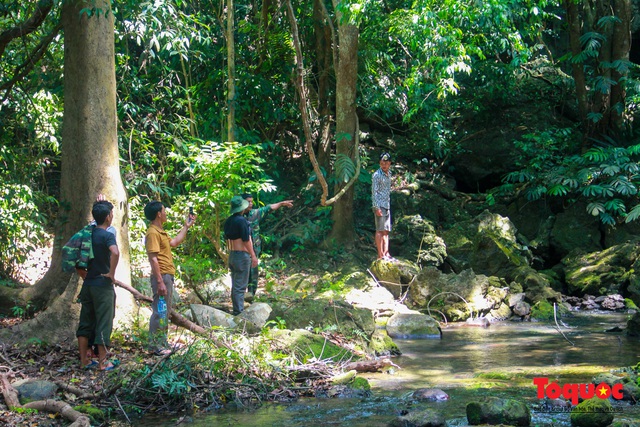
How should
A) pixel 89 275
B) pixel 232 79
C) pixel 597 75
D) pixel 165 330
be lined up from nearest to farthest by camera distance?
1. pixel 89 275
2. pixel 165 330
3. pixel 232 79
4. pixel 597 75

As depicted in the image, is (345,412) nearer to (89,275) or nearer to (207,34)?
(89,275)

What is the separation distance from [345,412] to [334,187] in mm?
8529

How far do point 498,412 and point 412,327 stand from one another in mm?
4638

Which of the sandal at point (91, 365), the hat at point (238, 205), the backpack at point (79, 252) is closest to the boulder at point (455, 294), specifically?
the hat at point (238, 205)

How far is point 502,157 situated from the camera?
16.8 metres

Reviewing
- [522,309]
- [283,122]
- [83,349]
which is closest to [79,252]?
[83,349]

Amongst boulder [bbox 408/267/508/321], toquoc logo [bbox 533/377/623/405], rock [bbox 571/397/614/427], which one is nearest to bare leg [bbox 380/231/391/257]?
boulder [bbox 408/267/508/321]

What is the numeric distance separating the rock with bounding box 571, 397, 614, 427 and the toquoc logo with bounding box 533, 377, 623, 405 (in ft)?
2.01

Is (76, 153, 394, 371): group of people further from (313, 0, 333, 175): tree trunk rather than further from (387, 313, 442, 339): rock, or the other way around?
(313, 0, 333, 175): tree trunk

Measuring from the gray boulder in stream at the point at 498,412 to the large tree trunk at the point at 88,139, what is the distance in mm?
4377

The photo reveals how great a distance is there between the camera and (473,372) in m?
7.73

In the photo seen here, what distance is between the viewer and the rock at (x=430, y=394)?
259 inches

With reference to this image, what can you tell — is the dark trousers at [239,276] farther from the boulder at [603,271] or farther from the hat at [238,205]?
the boulder at [603,271]

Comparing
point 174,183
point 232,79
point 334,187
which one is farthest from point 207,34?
point 334,187
